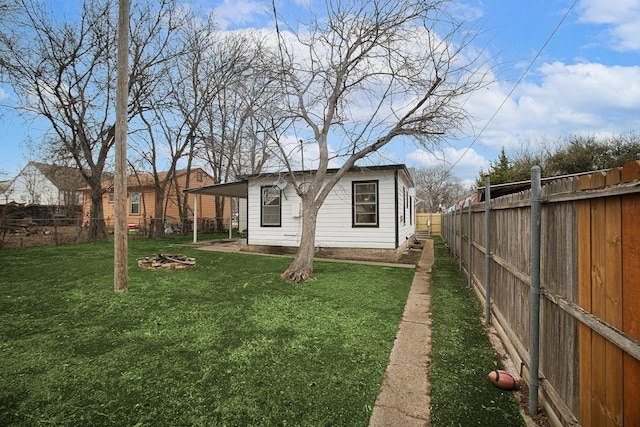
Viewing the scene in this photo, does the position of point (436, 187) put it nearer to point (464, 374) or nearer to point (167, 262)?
point (167, 262)

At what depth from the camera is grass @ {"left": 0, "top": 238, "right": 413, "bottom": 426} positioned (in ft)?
7.62

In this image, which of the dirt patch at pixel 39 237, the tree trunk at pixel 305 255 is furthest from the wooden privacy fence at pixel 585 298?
the dirt patch at pixel 39 237

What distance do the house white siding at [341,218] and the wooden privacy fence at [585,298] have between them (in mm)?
7054

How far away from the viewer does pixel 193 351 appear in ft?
10.9

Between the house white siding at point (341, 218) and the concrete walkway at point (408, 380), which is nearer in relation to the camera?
the concrete walkway at point (408, 380)

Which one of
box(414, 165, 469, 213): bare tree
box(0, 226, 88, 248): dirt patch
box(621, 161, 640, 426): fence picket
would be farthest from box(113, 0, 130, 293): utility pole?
box(414, 165, 469, 213): bare tree

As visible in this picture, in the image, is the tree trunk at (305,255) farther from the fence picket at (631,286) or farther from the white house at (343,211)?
the fence picket at (631,286)

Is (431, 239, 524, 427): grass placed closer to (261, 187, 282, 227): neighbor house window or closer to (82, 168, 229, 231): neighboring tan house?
(261, 187, 282, 227): neighbor house window

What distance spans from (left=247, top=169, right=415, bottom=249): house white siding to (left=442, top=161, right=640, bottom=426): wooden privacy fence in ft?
23.1

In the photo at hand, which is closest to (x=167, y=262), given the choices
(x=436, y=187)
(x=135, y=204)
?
(x=135, y=204)

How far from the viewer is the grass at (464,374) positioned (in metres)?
2.30

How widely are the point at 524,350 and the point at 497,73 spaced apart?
5.76 metres

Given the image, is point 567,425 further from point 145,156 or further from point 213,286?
point 145,156

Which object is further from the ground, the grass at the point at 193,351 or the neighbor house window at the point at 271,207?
the neighbor house window at the point at 271,207
